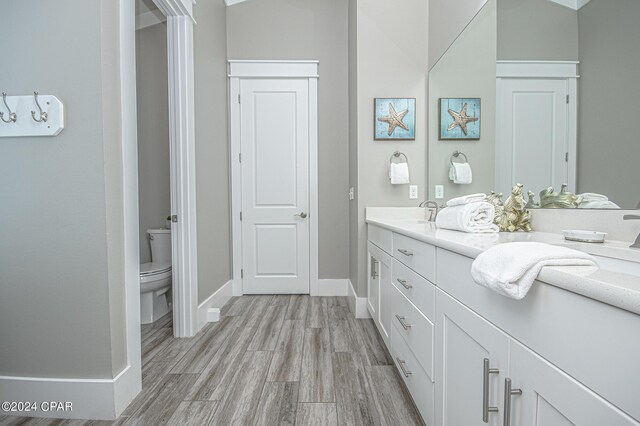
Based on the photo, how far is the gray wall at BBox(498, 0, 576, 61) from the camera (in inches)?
43.9

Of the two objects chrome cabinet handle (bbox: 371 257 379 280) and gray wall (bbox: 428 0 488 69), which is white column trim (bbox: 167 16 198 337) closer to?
chrome cabinet handle (bbox: 371 257 379 280)

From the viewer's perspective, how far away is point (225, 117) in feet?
10.2

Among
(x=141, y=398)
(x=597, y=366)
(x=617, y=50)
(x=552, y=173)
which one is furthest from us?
(x=141, y=398)

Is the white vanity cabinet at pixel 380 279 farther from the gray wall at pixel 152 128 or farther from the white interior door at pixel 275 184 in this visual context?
the gray wall at pixel 152 128

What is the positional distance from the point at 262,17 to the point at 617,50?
3.02 m

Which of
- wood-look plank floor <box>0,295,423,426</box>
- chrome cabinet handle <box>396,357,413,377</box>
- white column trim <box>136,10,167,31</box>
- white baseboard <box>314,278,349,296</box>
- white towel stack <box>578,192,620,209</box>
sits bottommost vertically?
wood-look plank floor <box>0,295,423,426</box>

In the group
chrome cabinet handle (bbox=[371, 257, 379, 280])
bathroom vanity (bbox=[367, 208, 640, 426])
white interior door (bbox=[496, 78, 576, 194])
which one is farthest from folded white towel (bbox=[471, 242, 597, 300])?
chrome cabinet handle (bbox=[371, 257, 379, 280])

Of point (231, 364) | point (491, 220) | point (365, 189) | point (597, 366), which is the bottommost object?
point (231, 364)

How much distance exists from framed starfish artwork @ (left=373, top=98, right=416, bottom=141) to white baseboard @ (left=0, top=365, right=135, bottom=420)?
7.57ft

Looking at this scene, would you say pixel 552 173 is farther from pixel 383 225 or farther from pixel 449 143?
pixel 449 143

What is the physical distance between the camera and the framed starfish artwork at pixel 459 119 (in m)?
1.89

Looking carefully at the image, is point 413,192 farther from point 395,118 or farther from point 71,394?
point 71,394

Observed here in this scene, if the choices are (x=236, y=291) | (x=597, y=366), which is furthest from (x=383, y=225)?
(x=236, y=291)

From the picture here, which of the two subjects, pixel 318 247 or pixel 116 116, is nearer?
pixel 116 116
